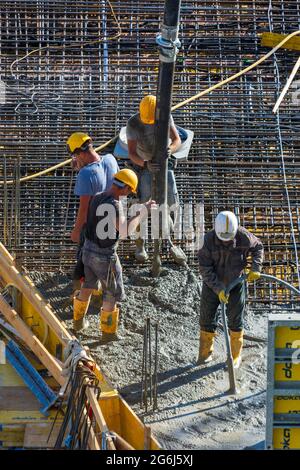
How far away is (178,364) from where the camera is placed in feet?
32.2

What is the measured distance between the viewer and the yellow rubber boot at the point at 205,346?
975cm

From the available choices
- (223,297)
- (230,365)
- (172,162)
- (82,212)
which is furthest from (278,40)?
(230,365)

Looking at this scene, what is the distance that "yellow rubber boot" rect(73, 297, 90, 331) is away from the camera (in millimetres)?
10062

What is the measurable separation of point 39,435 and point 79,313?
180cm

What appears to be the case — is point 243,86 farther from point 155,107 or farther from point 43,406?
point 43,406

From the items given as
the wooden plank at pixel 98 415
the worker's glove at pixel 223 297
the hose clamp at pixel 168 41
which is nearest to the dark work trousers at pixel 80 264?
the worker's glove at pixel 223 297

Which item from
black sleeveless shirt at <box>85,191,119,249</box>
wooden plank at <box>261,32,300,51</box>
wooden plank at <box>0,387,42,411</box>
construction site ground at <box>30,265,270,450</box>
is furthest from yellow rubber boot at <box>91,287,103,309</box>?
wooden plank at <box>261,32,300,51</box>

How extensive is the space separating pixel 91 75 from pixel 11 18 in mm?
1566

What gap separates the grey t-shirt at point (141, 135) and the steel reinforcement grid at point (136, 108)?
1.28 meters

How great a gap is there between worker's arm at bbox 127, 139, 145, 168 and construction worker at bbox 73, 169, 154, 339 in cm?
104

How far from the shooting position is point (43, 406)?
8914mm

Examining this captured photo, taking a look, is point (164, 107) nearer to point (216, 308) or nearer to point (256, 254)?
point (256, 254)

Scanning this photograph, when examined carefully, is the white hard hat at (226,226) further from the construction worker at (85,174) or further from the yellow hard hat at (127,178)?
Result: the construction worker at (85,174)

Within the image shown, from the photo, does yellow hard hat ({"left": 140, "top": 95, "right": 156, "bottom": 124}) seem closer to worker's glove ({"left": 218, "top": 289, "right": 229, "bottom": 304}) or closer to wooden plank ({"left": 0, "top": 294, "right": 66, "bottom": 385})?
worker's glove ({"left": 218, "top": 289, "right": 229, "bottom": 304})
